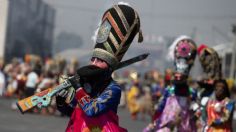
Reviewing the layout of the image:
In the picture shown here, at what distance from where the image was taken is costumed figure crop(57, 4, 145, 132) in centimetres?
545

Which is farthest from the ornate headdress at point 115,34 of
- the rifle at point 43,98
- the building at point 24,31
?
the building at point 24,31

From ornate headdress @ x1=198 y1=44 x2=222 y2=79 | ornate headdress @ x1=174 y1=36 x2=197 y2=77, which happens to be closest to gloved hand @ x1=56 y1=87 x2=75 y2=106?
ornate headdress @ x1=174 y1=36 x2=197 y2=77

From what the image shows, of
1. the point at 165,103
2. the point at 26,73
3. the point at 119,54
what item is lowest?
the point at 26,73

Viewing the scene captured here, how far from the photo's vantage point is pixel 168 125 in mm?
8922

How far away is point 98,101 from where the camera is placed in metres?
5.35

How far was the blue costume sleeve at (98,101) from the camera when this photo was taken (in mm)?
5305

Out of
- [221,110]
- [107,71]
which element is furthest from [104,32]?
[221,110]

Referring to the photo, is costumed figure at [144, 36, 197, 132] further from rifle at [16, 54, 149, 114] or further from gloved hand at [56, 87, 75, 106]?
rifle at [16, 54, 149, 114]

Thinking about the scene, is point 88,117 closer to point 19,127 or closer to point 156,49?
point 19,127

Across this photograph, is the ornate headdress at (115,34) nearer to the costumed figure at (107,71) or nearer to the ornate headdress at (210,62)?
the costumed figure at (107,71)

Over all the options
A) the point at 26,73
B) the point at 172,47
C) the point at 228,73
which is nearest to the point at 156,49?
the point at 228,73

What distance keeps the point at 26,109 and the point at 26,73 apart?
49.5 ft

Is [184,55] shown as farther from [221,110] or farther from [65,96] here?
[65,96]

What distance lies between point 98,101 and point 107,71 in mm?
290
